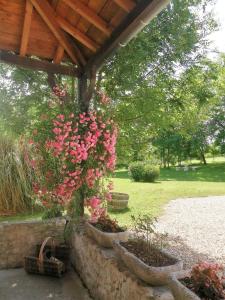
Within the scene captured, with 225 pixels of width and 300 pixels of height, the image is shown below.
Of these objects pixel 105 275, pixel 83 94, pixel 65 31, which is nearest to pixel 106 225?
pixel 105 275

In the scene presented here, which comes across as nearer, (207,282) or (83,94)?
(207,282)

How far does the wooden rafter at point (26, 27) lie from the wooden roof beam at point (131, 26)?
0.69 metres

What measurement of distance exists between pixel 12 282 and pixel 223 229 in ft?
12.1

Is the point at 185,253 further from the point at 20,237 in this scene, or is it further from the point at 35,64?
the point at 35,64

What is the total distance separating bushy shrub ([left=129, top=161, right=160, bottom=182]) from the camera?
12445 millimetres

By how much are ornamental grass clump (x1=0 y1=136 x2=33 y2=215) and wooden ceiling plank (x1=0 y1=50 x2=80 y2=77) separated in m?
2.06

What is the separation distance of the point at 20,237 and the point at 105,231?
3.66ft

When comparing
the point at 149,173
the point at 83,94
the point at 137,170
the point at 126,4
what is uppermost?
the point at 126,4

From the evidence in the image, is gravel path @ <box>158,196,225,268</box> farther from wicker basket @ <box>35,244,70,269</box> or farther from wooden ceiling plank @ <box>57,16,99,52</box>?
wooden ceiling plank @ <box>57,16,99,52</box>

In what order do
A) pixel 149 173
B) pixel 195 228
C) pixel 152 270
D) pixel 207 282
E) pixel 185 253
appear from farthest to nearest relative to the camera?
pixel 149 173 → pixel 195 228 → pixel 185 253 → pixel 152 270 → pixel 207 282

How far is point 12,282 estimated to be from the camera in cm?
307

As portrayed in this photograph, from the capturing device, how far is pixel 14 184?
17.2 ft

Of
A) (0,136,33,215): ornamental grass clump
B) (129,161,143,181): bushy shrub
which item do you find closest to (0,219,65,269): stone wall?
(0,136,33,215): ornamental grass clump

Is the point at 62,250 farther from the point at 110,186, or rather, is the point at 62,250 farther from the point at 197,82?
the point at 197,82
